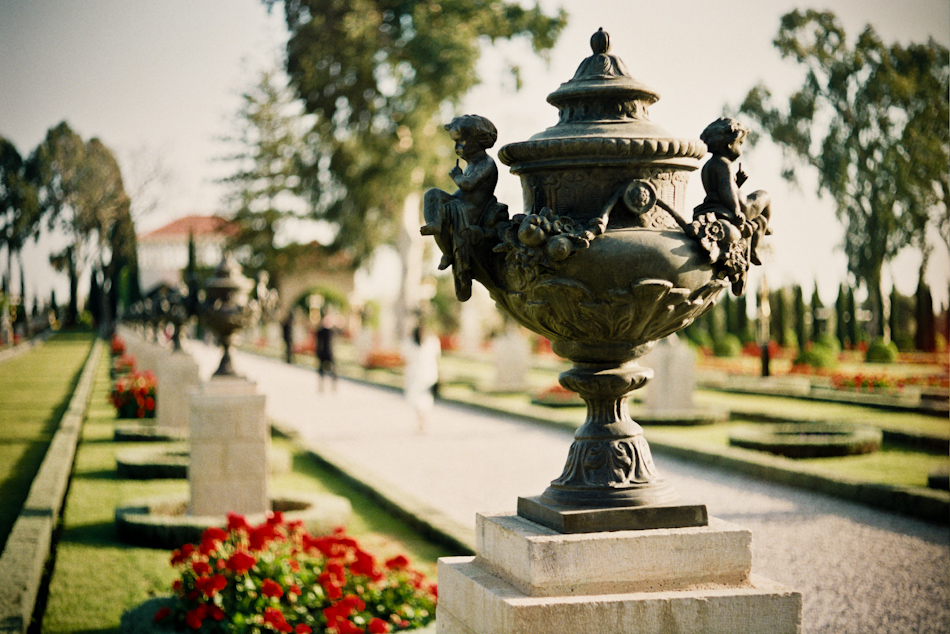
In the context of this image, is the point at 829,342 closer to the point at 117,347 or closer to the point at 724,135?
the point at 117,347

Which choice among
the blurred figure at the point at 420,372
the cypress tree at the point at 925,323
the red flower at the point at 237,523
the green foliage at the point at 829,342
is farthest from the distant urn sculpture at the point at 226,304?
the green foliage at the point at 829,342

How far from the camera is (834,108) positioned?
77.0 feet

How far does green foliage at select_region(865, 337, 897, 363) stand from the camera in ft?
79.0

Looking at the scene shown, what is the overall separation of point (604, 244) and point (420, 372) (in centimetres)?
1192

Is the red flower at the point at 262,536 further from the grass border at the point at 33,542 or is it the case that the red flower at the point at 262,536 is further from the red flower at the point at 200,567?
the grass border at the point at 33,542

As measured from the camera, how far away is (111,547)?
706 cm

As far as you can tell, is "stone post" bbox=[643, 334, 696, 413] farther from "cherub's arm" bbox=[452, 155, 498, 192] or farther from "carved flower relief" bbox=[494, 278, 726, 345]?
"cherub's arm" bbox=[452, 155, 498, 192]

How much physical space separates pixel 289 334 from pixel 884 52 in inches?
926

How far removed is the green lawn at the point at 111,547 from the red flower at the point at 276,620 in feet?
4.55

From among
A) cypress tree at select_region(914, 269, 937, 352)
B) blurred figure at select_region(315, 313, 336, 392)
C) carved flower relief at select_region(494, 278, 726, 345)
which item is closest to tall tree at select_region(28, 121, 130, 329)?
carved flower relief at select_region(494, 278, 726, 345)

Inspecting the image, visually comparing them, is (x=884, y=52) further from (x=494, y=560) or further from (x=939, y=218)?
(x=494, y=560)

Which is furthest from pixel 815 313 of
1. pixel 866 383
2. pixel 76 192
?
pixel 76 192

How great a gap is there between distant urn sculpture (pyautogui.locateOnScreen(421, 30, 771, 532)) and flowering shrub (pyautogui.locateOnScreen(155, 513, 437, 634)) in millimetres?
1920

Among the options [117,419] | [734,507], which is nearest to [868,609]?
[734,507]
